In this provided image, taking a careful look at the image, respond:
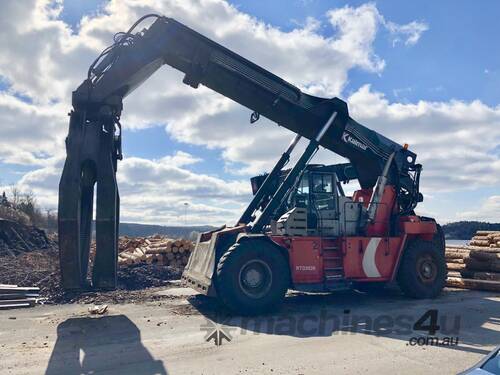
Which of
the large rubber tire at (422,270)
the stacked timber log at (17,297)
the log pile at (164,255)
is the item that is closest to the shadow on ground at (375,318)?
the large rubber tire at (422,270)

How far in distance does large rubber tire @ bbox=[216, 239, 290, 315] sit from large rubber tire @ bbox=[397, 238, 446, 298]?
3547 mm

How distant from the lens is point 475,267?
14.6m

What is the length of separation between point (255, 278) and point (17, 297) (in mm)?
5612

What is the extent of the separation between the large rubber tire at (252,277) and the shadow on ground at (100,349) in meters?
1.97

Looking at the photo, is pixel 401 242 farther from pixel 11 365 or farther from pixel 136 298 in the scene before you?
pixel 11 365

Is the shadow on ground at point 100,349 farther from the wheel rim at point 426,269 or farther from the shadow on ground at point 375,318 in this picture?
the wheel rim at point 426,269

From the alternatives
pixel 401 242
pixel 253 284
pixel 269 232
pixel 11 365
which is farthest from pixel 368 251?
pixel 11 365

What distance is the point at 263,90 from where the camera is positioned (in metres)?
11.2

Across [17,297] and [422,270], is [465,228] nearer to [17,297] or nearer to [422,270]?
[422,270]

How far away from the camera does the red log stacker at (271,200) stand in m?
9.55

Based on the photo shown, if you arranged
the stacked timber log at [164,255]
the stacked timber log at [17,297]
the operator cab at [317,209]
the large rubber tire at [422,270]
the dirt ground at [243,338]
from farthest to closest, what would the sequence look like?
the stacked timber log at [164,255] < the large rubber tire at [422,270] < the operator cab at [317,209] < the stacked timber log at [17,297] < the dirt ground at [243,338]

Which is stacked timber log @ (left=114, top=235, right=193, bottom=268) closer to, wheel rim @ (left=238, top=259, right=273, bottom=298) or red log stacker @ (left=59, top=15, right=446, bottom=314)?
red log stacker @ (left=59, top=15, right=446, bottom=314)

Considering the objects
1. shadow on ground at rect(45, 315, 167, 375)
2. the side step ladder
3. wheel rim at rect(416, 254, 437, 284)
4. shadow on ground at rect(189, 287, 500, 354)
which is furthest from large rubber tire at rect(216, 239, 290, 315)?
wheel rim at rect(416, 254, 437, 284)

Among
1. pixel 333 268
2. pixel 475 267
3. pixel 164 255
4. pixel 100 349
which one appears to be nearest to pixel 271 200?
pixel 333 268
